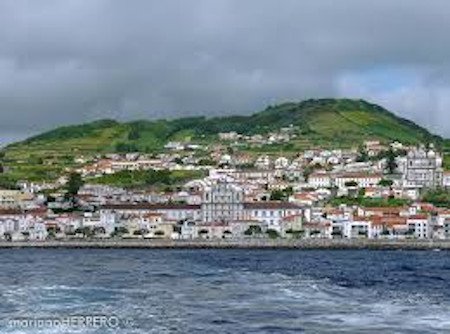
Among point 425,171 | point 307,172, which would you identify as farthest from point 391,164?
point 307,172

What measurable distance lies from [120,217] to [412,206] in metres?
34.9

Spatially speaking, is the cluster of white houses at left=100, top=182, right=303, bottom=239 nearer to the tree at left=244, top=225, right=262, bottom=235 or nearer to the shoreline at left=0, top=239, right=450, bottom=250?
A: the tree at left=244, top=225, right=262, bottom=235

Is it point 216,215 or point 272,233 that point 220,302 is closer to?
point 272,233

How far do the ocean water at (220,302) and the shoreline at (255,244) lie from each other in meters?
56.7

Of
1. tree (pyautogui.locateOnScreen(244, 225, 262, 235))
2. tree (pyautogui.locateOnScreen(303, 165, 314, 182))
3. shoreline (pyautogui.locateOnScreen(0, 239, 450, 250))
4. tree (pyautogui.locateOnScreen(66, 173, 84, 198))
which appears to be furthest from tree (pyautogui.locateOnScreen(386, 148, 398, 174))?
shoreline (pyautogui.locateOnScreen(0, 239, 450, 250))

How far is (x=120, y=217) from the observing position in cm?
12725

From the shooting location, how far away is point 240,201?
130 m

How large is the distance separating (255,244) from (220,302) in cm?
7810

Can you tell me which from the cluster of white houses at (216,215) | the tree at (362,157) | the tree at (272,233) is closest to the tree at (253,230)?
the cluster of white houses at (216,215)

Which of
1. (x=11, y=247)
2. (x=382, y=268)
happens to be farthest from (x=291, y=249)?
(x=382, y=268)

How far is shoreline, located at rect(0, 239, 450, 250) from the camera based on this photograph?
370ft

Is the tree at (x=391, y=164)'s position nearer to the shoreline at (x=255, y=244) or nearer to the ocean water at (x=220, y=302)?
the shoreline at (x=255, y=244)

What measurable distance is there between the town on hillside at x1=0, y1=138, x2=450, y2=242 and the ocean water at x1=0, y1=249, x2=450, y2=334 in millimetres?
66278

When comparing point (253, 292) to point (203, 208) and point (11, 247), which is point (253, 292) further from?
point (203, 208)
